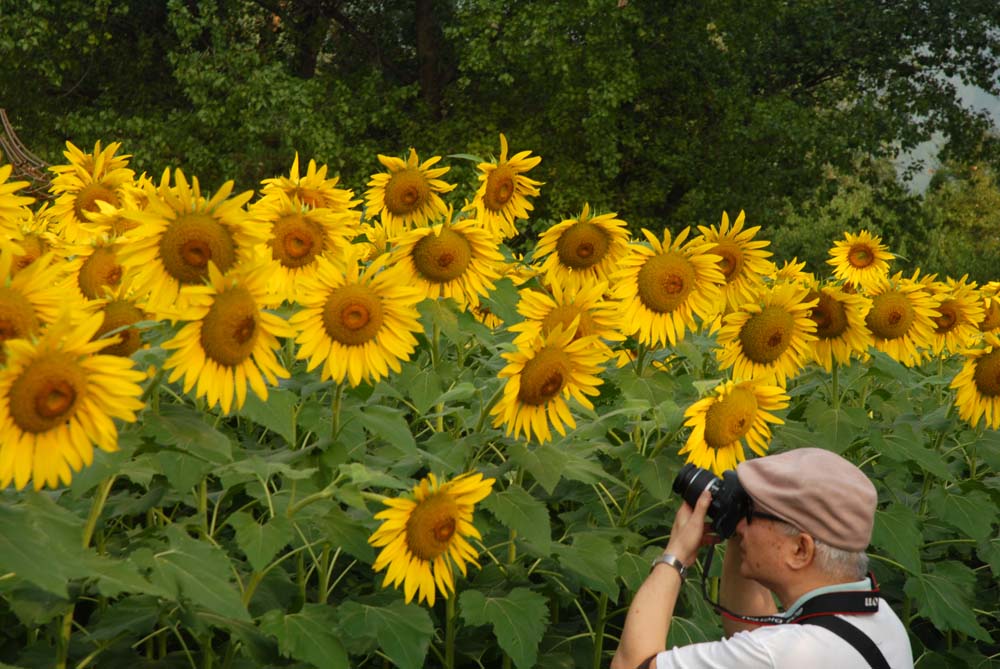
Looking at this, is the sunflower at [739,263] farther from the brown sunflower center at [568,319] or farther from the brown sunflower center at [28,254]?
the brown sunflower center at [28,254]

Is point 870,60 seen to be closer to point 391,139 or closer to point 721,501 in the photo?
point 391,139

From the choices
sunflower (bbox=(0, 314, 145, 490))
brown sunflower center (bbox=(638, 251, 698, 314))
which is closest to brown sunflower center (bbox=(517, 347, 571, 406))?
brown sunflower center (bbox=(638, 251, 698, 314))

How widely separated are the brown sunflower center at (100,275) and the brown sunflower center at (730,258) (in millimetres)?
2051

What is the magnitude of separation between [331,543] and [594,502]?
3.38 ft

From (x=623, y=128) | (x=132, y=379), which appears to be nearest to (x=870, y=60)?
(x=623, y=128)

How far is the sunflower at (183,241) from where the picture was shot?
8.68ft

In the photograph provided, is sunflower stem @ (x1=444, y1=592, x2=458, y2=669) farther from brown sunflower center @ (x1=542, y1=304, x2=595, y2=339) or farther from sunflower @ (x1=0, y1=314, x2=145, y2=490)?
sunflower @ (x1=0, y1=314, x2=145, y2=490)

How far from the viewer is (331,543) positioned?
303 cm

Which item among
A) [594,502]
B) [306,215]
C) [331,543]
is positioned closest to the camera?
[331,543]

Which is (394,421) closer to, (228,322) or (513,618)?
(513,618)

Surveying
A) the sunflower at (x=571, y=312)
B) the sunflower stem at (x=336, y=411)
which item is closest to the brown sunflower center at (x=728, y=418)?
the sunflower at (x=571, y=312)

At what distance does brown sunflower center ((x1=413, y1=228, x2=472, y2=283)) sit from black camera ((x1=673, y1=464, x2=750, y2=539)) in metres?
0.94

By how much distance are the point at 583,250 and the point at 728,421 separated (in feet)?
3.12

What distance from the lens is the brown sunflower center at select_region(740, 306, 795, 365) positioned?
4.13 metres
